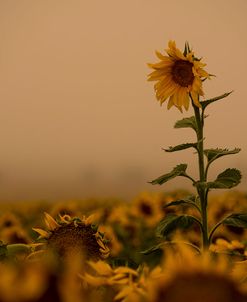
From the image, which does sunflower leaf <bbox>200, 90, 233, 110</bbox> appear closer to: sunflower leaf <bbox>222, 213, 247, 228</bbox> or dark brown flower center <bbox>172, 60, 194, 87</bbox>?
dark brown flower center <bbox>172, 60, 194, 87</bbox>

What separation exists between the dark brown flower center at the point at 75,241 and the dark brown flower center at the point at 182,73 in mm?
1188

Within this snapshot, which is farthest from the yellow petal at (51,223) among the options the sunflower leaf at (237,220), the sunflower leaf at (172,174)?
the sunflower leaf at (237,220)

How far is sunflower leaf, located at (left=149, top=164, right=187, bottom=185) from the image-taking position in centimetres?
246

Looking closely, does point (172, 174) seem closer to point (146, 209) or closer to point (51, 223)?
point (51, 223)

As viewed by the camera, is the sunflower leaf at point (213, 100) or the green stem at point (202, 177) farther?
the sunflower leaf at point (213, 100)

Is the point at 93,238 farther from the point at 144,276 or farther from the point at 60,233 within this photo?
the point at 144,276

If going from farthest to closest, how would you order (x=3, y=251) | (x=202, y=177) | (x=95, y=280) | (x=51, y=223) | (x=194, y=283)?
(x=202, y=177)
(x=51, y=223)
(x=3, y=251)
(x=95, y=280)
(x=194, y=283)

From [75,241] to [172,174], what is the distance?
0.85 m

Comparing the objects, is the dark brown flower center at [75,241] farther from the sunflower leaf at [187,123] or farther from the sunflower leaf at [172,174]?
the sunflower leaf at [187,123]

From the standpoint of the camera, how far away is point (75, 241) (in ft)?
6.08

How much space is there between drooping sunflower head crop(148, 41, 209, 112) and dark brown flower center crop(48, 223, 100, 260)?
1.13 metres

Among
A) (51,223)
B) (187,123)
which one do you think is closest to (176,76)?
(187,123)

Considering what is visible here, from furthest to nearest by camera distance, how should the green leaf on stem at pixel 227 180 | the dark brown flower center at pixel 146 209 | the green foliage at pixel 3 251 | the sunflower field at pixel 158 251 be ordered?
1. the dark brown flower center at pixel 146 209
2. the green leaf on stem at pixel 227 180
3. the green foliage at pixel 3 251
4. the sunflower field at pixel 158 251

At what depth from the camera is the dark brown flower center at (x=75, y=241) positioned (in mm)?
1775
